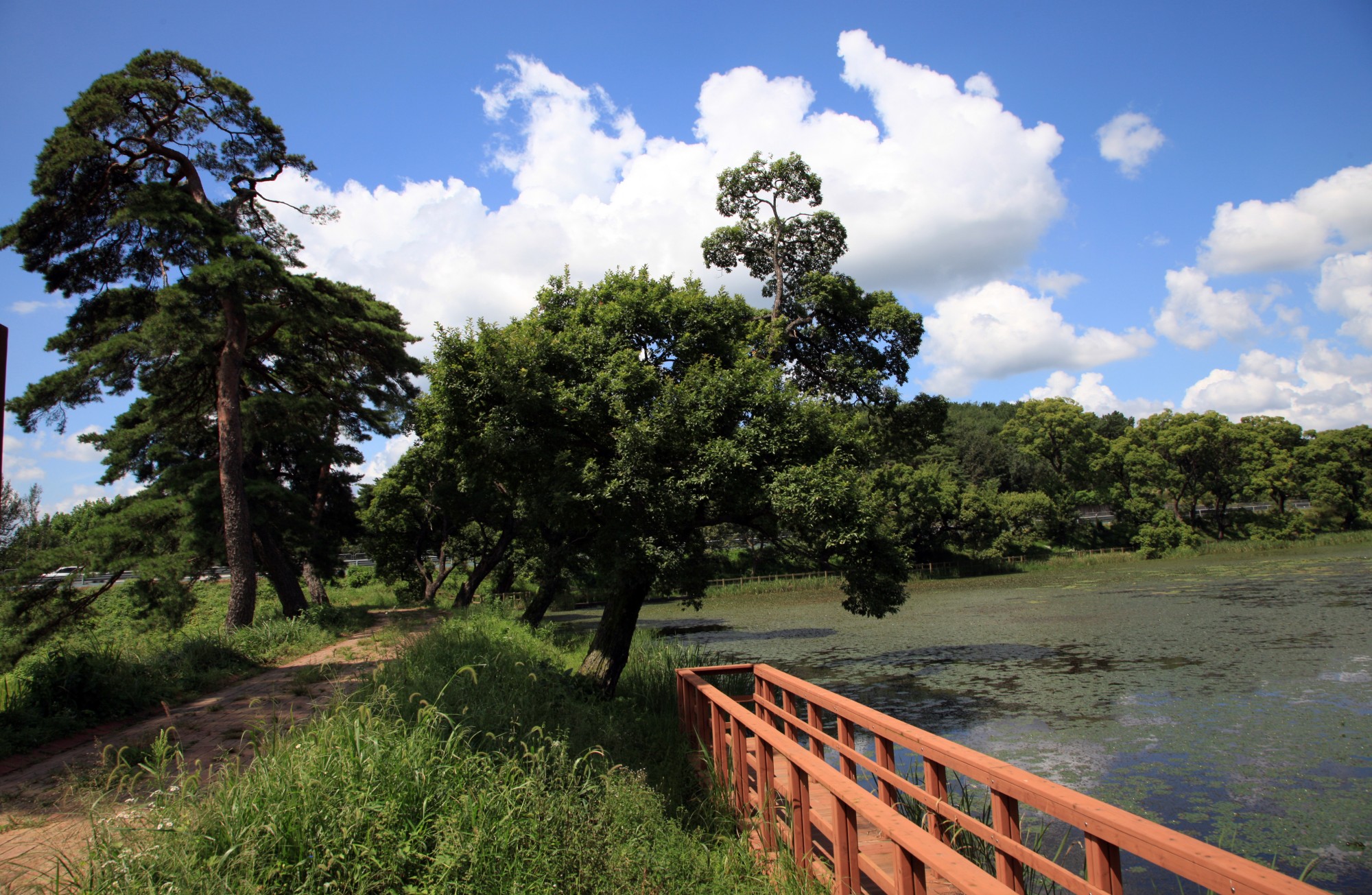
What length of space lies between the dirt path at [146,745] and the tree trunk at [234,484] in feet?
9.48

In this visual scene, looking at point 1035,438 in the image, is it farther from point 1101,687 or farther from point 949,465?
point 1101,687

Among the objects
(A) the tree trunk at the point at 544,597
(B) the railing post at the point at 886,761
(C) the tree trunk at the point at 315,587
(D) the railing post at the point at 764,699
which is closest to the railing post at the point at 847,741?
(B) the railing post at the point at 886,761

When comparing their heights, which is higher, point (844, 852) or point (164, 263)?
point (164, 263)

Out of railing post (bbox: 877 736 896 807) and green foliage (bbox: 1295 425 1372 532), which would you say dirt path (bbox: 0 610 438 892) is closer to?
railing post (bbox: 877 736 896 807)

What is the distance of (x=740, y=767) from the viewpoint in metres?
5.63

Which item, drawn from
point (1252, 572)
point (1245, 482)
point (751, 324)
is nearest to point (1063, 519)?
point (1245, 482)

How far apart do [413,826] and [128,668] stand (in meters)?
8.57

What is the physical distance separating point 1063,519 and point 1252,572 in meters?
20.7

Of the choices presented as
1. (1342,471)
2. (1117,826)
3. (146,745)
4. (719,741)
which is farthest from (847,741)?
(1342,471)

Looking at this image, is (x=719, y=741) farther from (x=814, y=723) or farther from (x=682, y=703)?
(x=682, y=703)

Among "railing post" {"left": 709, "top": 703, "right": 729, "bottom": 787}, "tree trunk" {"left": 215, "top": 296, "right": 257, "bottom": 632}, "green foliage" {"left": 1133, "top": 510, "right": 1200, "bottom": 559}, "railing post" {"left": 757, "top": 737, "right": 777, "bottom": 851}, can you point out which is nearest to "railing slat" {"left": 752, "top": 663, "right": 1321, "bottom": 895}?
"railing post" {"left": 757, "top": 737, "right": 777, "bottom": 851}

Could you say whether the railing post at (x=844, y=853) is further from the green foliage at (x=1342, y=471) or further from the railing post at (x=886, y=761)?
the green foliage at (x=1342, y=471)

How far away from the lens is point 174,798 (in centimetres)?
380

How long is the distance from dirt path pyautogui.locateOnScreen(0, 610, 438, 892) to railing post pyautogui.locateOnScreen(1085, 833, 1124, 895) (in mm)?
3939
